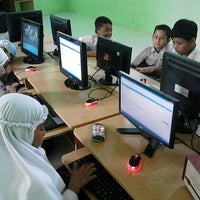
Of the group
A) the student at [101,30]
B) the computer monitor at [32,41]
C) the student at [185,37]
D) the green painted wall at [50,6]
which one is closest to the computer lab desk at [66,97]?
the computer monitor at [32,41]

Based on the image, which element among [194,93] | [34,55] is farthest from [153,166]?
[34,55]

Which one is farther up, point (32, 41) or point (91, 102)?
point (32, 41)

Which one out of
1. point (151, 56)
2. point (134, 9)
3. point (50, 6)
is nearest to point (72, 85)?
point (151, 56)

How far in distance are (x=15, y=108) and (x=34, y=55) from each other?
171 centimetres

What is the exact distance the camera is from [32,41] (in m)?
2.78

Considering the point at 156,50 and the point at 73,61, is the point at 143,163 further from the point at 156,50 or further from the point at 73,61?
the point at 156,50

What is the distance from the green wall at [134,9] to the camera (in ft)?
16.7

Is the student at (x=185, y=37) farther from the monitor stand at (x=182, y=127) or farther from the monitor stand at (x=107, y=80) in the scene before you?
the monitor stand at (x=182, y=127)

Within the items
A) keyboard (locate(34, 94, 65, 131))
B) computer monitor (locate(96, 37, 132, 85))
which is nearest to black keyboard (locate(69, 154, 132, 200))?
keyboard (locate(34, 94, 65, 131))

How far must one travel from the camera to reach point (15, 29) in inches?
129

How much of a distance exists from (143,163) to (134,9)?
5563 millimetres

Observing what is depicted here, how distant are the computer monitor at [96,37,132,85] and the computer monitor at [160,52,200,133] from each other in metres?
0.49

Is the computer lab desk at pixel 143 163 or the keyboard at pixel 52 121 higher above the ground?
the computer lab desk at pixel 143 163

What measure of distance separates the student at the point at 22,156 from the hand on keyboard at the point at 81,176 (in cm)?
11
